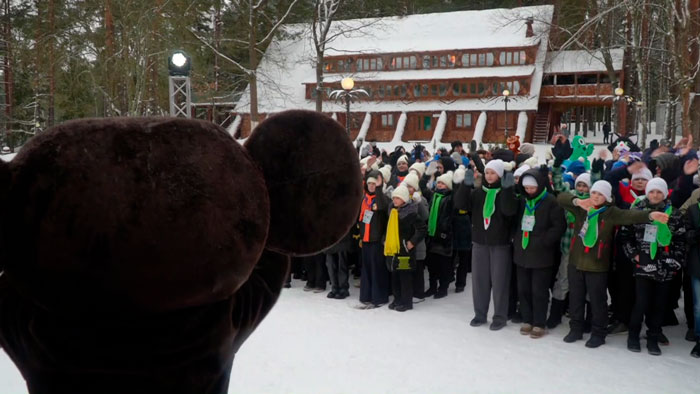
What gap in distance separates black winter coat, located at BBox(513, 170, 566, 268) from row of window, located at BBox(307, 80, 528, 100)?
91.8 ft

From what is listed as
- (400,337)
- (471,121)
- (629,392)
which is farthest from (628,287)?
(471,121)

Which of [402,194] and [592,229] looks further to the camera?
[402,194]

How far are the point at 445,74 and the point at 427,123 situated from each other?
314cm

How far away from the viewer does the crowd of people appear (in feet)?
19.3

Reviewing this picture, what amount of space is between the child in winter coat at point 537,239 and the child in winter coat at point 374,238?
6.18ft

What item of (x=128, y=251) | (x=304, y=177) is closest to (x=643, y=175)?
(x=304, y=177)

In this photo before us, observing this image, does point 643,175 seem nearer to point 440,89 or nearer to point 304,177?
point 304,177

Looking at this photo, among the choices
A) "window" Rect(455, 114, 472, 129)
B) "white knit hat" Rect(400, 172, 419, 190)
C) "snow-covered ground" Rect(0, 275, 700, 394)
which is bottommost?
"snow-covered ground" Rect(0, 275, 700, 394)

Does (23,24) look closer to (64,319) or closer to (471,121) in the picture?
(471,121)

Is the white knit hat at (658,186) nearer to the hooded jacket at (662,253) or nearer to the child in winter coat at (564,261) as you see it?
the hooded jacket at (662,253)

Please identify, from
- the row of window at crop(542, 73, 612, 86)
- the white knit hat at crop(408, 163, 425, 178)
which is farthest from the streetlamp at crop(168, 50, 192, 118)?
the row of window at crop(542, 73, 612, 86)

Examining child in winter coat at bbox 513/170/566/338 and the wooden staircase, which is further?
the wooden staircase

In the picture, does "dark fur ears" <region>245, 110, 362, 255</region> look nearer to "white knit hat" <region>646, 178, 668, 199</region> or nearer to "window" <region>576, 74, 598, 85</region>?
"white knit hat" <region>646, 178, 668, 199</region>

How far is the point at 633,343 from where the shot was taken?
19.7ft
